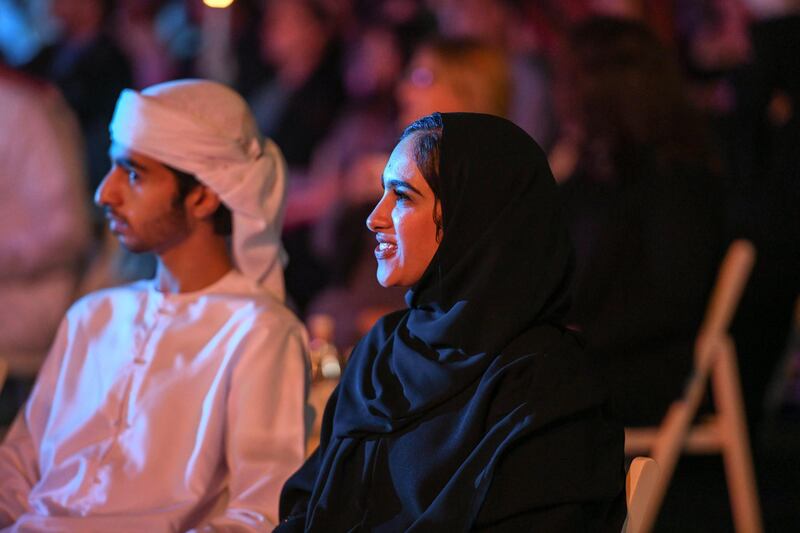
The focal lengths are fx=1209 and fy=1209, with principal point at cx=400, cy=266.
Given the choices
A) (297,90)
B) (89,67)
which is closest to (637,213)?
(297,90)

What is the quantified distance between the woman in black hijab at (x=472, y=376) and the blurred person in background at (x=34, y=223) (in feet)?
10.0

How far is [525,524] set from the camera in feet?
7.30

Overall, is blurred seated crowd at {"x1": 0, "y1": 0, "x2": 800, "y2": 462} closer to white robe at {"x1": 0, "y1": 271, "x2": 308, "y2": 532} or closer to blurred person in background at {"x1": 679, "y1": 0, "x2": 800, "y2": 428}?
blurred person in background at {"x1": 679, "y1": 0, "x2": 800, "y2": 428}

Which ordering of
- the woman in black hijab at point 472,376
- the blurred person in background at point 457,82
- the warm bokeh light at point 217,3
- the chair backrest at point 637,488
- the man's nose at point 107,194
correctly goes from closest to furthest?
the woman in black hijab at point 472,376 < the chair backrest at point 637,488 < the man's nose at point 107,194 < the blurred person in background at point 457,82 < the warm bokeh light at point 217,3

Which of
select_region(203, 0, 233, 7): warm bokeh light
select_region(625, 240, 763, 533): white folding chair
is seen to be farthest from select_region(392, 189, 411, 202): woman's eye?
select_region(203, 0, 233, 7): warm bokeh light

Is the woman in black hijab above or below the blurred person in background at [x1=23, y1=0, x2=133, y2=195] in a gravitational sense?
above

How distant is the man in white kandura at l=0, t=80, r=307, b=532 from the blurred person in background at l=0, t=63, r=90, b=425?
2076mm

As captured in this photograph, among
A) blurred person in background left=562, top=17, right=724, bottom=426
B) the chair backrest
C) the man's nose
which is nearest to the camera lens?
the chair backrest

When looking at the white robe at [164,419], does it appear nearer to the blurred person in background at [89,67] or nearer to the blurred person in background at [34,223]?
the blurred person in background at [34,223]

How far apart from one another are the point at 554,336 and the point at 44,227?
3608mm

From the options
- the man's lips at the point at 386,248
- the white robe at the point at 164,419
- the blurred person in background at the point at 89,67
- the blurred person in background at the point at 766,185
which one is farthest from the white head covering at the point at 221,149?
the blurred person in background at the point at 89,67

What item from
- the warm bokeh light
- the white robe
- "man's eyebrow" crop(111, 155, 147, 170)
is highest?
"man's eyebrow" crop(111, 155, 147, 170)

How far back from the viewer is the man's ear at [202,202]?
3316 millimetres

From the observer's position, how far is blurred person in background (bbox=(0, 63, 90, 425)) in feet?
17.6
